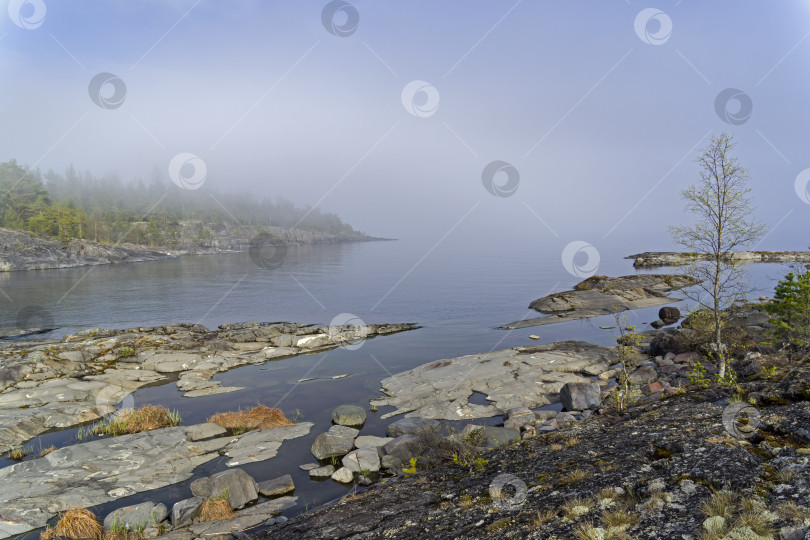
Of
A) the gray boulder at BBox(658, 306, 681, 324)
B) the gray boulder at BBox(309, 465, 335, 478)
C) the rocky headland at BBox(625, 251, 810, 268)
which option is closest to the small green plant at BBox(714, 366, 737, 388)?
the gray boulder at BBox(309, 465, 335, 478)

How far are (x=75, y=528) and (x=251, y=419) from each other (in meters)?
10.4

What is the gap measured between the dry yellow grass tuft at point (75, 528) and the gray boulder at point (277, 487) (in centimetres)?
532

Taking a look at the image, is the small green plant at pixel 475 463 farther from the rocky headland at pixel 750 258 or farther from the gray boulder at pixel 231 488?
the rocky headland at pixel 750 258

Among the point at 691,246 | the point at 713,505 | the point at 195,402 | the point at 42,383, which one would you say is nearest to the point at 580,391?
the point at 691,246

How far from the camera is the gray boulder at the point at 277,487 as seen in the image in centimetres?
1677

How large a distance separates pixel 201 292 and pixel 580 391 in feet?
262

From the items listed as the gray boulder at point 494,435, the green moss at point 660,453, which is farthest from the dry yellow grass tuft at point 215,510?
the green moss at point 660,453

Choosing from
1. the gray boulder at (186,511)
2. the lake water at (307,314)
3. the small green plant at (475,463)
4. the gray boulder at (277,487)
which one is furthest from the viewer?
the lake water at (307,314)

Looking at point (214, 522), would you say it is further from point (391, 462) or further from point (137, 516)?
point (391, 462)

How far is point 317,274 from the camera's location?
397ft

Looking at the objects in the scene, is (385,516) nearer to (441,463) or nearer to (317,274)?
(441,463)

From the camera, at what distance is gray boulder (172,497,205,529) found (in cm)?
1447

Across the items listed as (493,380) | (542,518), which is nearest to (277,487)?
(542,518)

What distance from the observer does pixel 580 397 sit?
2472 cm
